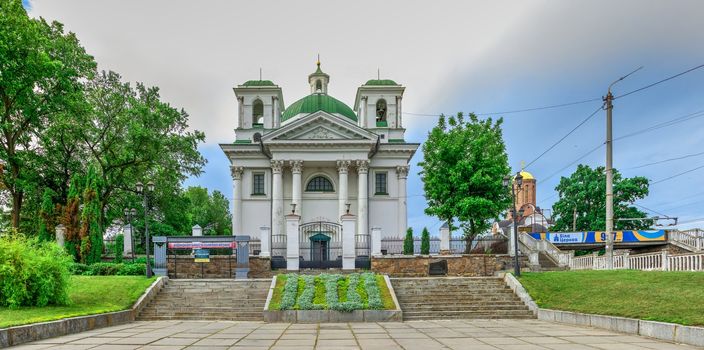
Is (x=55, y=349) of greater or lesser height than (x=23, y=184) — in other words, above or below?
below

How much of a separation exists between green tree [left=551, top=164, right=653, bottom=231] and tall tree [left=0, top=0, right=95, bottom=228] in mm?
43419

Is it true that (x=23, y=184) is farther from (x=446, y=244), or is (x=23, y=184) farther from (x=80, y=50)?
(x=446, y=244)

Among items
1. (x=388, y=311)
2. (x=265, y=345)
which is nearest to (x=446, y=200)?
(x=388, y=311)

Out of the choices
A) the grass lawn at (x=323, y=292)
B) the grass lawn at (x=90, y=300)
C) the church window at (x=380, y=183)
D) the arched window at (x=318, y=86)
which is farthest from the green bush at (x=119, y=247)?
the arched window at (x=318, y=86)

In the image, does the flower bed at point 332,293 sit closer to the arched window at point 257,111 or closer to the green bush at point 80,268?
the green bush at point 80,268

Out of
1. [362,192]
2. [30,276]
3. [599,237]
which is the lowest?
[599,237]

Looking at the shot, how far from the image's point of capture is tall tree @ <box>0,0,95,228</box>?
22.7m

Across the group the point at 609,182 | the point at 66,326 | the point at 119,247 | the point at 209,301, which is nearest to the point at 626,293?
the point at 609,182

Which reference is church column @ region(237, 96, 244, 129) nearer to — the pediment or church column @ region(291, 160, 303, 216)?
the pediment

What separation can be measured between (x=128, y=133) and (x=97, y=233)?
22.1ft

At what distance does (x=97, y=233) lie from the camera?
2377cm

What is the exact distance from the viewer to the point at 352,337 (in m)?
11.1

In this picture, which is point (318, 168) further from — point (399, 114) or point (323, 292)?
point (323, 292)

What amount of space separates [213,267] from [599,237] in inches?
1121
